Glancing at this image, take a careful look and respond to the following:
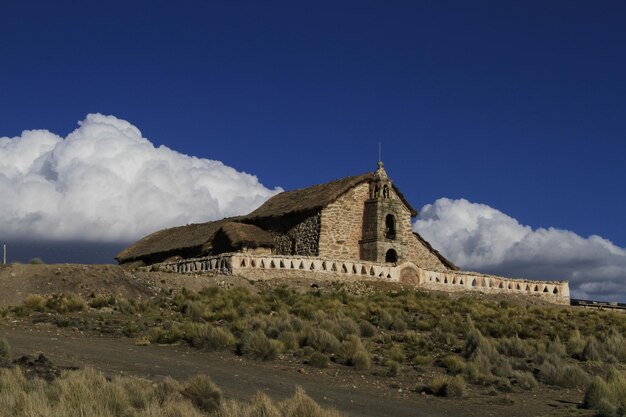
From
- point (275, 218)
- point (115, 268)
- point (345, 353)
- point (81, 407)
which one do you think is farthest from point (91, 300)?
point (275, 218)

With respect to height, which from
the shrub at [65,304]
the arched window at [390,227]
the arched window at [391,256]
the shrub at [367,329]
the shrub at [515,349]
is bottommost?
the shrub at [515,349]

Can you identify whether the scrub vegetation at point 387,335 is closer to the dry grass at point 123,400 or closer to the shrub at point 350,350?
the shrub at point 350,350

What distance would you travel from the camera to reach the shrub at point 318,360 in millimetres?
19672

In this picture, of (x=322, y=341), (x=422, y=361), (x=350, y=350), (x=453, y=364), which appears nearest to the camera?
(x=453, y=364)

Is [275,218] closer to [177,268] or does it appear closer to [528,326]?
[177,268]

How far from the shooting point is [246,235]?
4475 centimetres

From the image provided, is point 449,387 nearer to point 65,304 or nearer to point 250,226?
point 65,304

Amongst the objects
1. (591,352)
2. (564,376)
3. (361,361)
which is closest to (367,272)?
(591,352)

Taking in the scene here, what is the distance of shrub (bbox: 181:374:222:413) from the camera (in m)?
13.0

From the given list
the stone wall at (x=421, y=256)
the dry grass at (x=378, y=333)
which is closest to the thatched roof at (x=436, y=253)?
the stone wall at (x=421, y=256)

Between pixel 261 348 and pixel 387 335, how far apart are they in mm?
6209

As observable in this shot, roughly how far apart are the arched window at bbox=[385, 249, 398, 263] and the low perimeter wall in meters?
3.25

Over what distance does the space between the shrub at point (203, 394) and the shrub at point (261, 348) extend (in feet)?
20.5

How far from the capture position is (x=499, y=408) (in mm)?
16234
